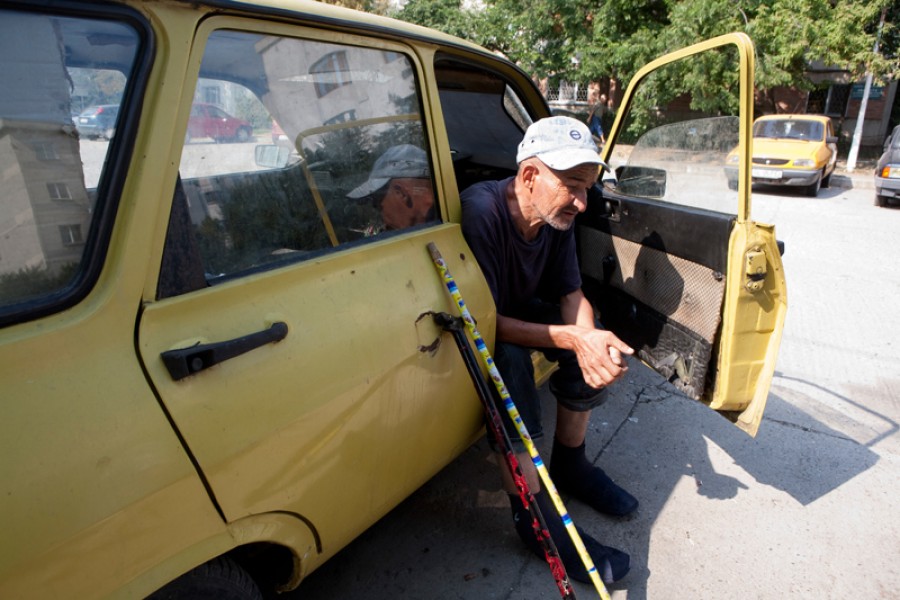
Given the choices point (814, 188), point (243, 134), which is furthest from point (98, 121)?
point (814, 188)

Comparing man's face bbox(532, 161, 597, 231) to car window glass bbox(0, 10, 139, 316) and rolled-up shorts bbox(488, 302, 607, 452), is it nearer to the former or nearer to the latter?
rolled-up shorts bbox(488, 302, 607, 452)

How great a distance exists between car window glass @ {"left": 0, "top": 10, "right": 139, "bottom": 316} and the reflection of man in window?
72 centimetres

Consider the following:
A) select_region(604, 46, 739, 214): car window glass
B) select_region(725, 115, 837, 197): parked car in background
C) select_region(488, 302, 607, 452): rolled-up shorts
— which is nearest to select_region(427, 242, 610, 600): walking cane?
select_region(488, 302, 607, 452): rolled-up shorts

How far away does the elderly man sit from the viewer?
6.63ft

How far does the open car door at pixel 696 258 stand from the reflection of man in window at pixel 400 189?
108 cm

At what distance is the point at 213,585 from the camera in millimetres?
1264

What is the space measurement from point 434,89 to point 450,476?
176 centimetres

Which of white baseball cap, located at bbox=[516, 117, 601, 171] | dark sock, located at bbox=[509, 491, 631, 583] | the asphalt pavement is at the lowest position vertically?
the asphalt pavement

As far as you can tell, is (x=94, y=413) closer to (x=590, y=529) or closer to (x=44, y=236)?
(x=44, y=236)

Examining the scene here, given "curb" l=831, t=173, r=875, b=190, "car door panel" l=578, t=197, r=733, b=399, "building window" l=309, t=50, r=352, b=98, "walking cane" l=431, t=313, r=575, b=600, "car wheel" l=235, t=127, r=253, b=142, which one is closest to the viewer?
"car wheel" l=235, t=127, r=253, b=142

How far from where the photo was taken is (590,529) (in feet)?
7.80

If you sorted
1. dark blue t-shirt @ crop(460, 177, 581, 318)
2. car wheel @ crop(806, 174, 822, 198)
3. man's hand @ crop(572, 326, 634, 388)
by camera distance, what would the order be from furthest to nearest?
car wheel @ crop(806, 174, 822, 198), dark blue t-shirt @ crop(460, 177, 581, 318), man's hand @ crop(572, 326, 634, 388)

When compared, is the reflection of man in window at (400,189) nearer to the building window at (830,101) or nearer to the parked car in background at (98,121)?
the parked car in background at (98,121)

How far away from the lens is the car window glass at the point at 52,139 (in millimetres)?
1002
